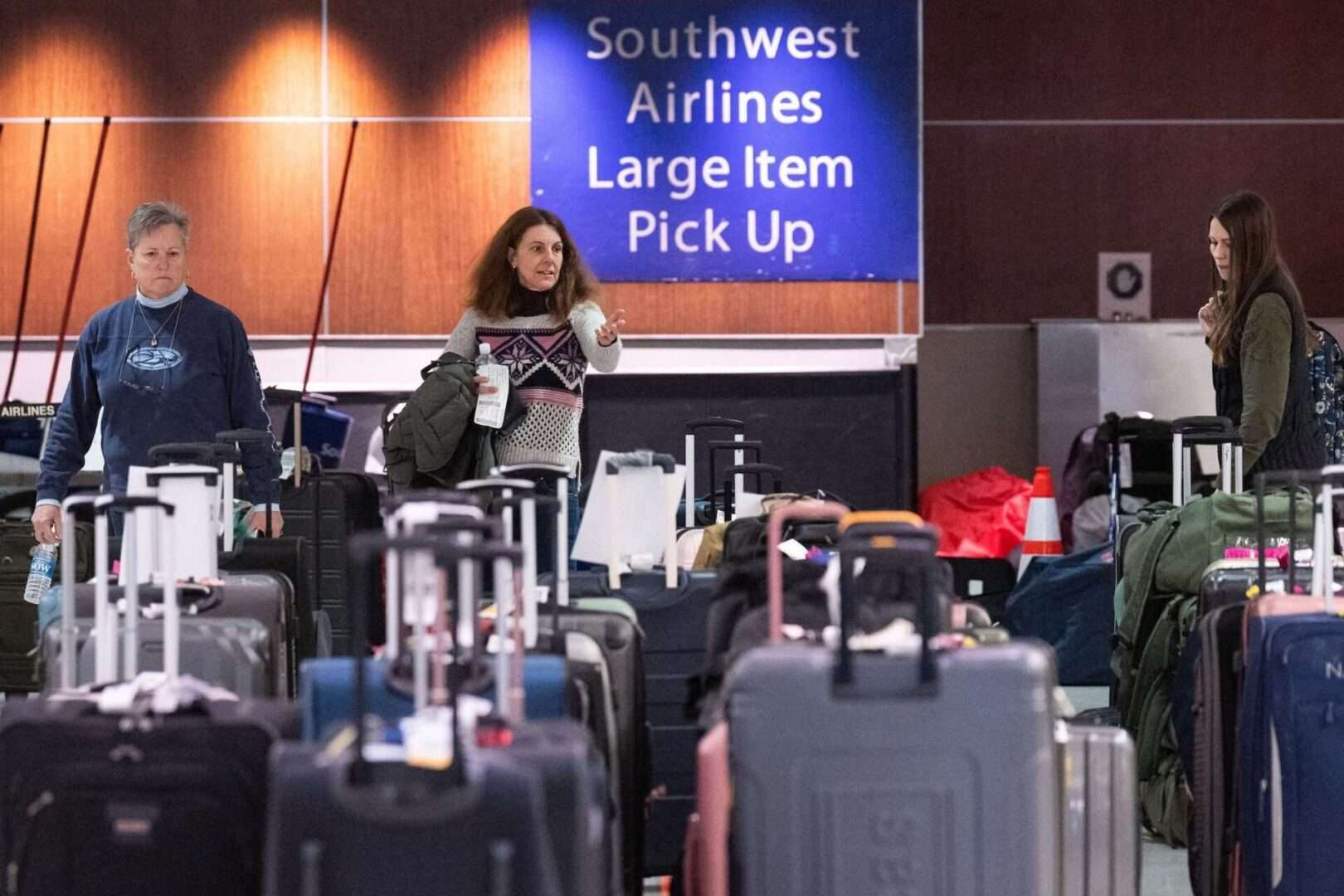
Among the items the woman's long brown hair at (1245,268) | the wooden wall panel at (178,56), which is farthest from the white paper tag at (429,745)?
the wooden wall panel at (178,56)

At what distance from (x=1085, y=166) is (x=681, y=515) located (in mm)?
3911

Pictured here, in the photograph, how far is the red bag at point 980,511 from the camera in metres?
8.64

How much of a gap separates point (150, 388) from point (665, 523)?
1.46 m

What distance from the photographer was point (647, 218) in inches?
336

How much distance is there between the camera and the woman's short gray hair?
15.8 ft

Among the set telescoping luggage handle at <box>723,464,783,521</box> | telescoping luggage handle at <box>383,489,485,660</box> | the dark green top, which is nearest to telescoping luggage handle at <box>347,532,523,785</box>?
telescoping luggage handle at <box>383,489,485,660</box>

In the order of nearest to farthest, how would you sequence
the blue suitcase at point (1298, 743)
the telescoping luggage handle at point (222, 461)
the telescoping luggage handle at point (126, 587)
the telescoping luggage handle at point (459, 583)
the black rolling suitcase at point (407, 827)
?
the black rolling suitcase at point (407, 827) → the telescoping luggage handle at point (459, 583) → the telescoping luggage handle at point (126, 587) → the blue suitcase at point (1298, 743) → the telescoping luggage handle at point (222, 461)

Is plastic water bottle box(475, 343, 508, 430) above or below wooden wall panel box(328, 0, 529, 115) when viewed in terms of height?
below

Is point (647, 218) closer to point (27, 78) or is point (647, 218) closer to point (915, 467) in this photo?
point (915, 467)

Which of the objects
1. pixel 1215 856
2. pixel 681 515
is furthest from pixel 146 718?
pixel 681 515

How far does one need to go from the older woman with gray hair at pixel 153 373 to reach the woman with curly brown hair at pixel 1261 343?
8.04ft

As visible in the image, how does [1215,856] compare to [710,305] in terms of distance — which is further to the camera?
[710,305]

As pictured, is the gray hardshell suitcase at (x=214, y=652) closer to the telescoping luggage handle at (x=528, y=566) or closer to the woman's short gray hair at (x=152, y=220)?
the telescoping luggage handle at (x=528, y=566)

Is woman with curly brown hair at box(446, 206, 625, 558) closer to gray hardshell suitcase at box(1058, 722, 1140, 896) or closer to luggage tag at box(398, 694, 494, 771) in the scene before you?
gray hardshell suitcase at box(1058, 722, 1140, 896)
